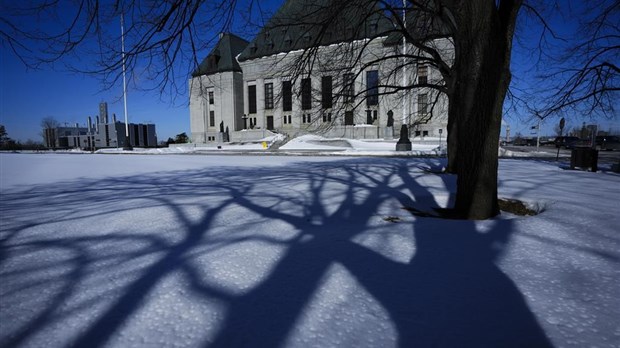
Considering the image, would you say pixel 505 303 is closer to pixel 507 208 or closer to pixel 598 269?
pixel 598 269

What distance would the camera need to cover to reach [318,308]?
75.8 inches

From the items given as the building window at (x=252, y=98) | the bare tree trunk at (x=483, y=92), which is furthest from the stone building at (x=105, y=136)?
the bare tree trunk at (x=483, y=92)

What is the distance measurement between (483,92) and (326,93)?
515 centimetres

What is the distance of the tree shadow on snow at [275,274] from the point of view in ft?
5.66

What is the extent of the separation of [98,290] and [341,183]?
5630 millimetres

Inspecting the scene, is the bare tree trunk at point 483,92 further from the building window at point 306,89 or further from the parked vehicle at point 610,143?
the parked vehicle at point 610,143

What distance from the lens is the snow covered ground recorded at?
1.70m

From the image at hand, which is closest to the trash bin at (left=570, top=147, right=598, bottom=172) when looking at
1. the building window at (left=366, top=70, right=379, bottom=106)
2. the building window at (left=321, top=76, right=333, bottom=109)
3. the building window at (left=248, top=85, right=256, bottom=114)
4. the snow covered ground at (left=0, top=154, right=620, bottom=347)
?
the building window at (left=366, top=70, right=379, bottom=106)

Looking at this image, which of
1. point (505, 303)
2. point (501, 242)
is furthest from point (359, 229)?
point (505, 303)

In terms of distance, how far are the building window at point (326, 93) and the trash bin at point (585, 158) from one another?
9557mm

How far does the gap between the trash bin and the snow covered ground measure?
8.85 m

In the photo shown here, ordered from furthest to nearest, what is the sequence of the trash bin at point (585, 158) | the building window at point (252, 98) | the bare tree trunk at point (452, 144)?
the building window at point (252, 98)
the trash bin at point (585, 158)
the bare tree trunk at point (452, 144)

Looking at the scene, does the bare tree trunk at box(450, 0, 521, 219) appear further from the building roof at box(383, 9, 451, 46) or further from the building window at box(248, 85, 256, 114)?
the building window at box(248, 85, 256, 114)

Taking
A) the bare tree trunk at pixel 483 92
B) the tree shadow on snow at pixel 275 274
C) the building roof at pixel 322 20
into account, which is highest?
the building roof at pixel 322 20
